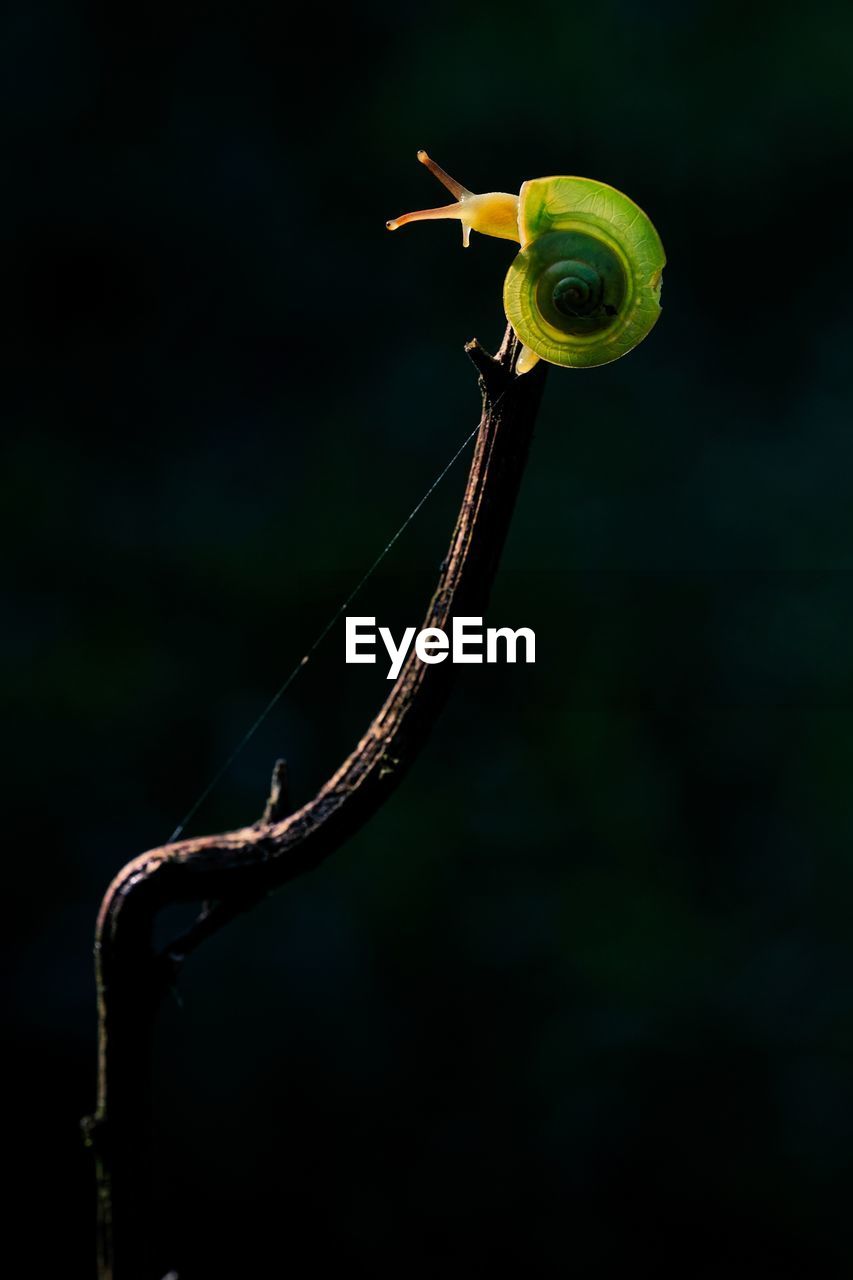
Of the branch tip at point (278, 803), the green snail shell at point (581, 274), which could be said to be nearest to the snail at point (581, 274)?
the green snail shell at point (581, 274)

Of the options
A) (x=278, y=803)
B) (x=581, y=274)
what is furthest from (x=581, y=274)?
(x=278, y=803)

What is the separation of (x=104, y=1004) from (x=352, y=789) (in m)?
0.12

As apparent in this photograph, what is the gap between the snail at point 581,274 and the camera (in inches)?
11.6

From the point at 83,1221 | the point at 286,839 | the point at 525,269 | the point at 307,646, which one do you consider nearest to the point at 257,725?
the point at 307,646

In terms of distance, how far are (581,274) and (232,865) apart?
0.22 meters

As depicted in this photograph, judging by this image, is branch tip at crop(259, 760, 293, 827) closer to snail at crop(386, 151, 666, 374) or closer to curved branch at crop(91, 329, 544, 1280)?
curved branch at crop(91, 329, 544, 1280)

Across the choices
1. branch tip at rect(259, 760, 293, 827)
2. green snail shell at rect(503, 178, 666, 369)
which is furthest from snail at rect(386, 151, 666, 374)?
branch tip at rect(259, 760, 293, 827)

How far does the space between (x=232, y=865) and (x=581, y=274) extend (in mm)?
217

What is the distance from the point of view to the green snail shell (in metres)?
0.30

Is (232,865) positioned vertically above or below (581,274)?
below

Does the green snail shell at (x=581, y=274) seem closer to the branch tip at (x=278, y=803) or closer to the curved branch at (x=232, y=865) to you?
the curved branch at (x=232, y=865)

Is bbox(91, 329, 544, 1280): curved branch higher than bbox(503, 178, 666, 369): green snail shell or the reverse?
the reverse

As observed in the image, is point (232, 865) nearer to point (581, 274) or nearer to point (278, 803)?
point (278, 803)

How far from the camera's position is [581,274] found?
0.30m
